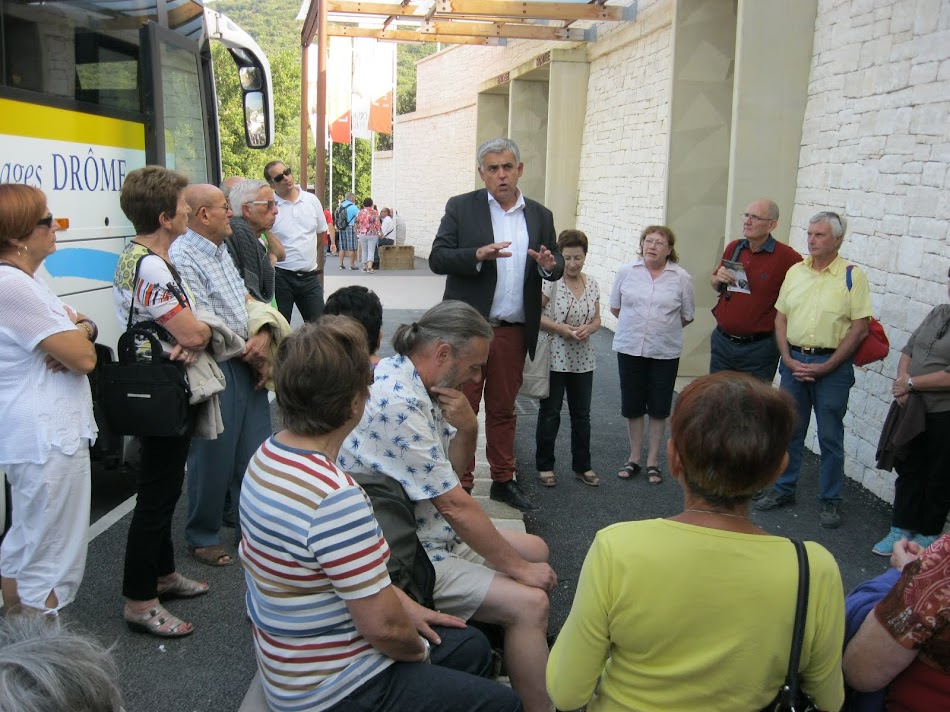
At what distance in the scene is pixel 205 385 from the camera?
3490 mm

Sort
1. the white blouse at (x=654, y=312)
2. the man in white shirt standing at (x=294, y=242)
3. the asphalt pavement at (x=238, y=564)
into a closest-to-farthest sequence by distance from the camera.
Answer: the asphalt pavement at (x=238, y=564), the white blouse at (x=654, y=312), the man in white shirt standing at (x=294, y=242)

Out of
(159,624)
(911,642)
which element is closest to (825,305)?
(911,642)

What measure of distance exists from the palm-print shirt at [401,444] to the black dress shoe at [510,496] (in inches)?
93.6

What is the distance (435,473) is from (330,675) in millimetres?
774

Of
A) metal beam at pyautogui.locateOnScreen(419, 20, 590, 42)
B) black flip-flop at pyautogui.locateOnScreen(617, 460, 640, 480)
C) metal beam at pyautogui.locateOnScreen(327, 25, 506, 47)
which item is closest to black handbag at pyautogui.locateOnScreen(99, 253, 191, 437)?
black flip-flop at pyautogui.locateOnScreen(617, 460, 640, 480)

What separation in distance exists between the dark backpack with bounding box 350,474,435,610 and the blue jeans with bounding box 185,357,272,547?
66.1 inches

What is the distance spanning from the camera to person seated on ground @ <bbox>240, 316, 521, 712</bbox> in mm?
1929

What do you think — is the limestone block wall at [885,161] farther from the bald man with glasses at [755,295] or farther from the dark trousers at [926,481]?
the dark trousers at [926,481]

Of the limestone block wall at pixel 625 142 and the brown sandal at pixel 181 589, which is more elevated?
the limestone block wall at pixel 625 142

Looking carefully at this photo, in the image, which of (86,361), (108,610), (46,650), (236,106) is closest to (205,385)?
(86,361)

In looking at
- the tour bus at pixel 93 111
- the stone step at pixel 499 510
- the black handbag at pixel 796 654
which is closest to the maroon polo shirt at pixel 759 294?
the stone step at pixel 499 510

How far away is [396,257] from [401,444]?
19754 mm

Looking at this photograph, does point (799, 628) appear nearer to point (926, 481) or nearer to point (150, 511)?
point (150, 511)

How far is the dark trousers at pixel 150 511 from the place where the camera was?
3.38m
